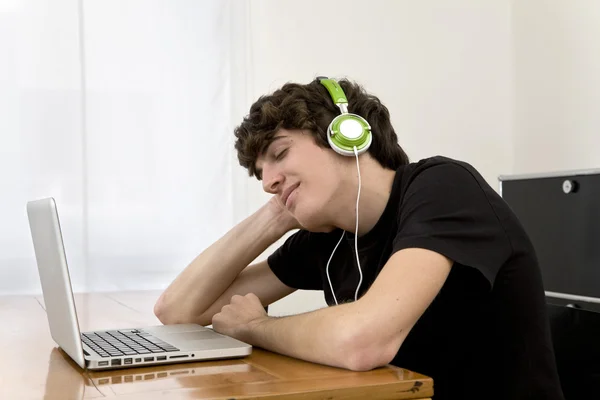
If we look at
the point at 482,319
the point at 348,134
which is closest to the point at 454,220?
the point at 482,319

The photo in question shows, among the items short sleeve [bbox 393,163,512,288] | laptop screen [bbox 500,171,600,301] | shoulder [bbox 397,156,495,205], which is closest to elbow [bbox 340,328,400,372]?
short sleeve [bbox 393,163,512,288]

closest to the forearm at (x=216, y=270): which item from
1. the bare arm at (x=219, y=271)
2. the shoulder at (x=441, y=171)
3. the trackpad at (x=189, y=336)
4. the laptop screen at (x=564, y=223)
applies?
the bare arm at (x=219, y=271)

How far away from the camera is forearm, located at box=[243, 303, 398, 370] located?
972 mm

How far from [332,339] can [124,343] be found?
1.18ft

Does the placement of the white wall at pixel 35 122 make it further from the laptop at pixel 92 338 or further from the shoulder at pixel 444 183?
the shoulder at pixel 444 183

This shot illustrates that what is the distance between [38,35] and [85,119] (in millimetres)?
317

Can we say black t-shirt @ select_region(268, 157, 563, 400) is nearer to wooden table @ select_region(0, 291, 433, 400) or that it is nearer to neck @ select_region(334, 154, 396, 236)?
neck @ select_region(334, 154, 396, 236)

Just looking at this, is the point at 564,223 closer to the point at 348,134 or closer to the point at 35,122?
the point at 348,134

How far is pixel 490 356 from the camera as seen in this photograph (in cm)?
122

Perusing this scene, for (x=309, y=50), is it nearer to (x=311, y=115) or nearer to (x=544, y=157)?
(x=544, y=157)

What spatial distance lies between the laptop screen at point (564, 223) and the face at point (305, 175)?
29.8 inches

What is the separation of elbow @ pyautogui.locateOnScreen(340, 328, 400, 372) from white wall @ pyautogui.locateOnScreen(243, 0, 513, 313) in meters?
1.68

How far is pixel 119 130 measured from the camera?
2.58 metres

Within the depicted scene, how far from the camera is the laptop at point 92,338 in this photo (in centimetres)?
100
